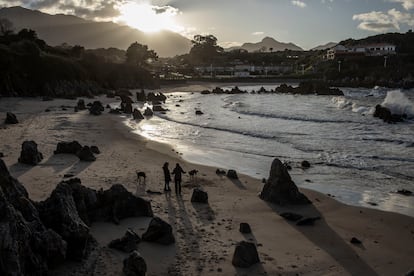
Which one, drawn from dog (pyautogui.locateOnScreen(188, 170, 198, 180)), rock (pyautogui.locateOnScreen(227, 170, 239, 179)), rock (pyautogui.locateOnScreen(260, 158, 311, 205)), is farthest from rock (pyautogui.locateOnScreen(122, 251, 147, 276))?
rock (pyautogui.locateOnScreen(227, 170, 239, 179))

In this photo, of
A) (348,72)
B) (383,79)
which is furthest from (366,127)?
(348,72)

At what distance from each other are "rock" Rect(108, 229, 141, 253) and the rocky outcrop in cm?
175

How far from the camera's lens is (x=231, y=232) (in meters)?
12.5

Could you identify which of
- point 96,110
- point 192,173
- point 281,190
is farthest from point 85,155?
point 96,110

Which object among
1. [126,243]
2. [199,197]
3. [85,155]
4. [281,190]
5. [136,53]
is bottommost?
[199,197]

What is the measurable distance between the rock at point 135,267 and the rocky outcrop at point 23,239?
53.1 inches

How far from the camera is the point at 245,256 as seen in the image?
33.9 ft

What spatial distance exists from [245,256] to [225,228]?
2.54 meters

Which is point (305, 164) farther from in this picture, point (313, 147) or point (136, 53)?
point (136, 53)

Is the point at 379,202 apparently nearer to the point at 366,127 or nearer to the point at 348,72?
the point at 366,127

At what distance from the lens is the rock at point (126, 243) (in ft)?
34.9

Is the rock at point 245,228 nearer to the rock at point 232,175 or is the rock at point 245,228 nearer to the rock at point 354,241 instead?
the rock at point 354,241

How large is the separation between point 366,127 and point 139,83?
66.0 m

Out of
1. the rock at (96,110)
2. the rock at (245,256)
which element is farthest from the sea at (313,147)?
the rock at (245,256)
